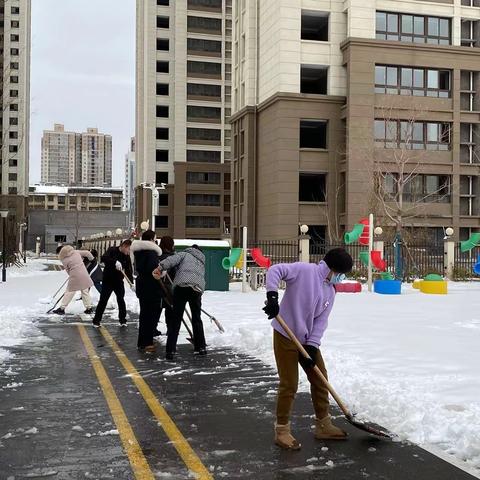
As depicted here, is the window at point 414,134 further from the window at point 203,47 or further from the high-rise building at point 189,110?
the window at point 203,47

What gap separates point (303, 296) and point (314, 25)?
45747 mm

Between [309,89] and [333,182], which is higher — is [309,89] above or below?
above

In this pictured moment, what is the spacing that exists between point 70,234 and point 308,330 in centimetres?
13233

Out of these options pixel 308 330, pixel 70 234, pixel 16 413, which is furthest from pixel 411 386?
pixel 70 234

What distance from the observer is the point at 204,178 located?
8656cm

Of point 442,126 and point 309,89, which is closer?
point 442,126

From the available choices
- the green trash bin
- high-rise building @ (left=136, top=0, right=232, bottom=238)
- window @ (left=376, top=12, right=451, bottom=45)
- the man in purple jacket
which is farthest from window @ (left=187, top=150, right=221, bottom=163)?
the man in purple jacket

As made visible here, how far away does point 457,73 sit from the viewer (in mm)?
45719

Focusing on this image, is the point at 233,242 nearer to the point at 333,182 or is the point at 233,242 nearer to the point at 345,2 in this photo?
the point at 333,182

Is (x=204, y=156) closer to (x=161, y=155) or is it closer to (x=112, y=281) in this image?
(x=161, y=155)

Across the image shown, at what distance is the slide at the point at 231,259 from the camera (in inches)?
932

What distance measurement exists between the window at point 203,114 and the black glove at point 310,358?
8318 centimetres

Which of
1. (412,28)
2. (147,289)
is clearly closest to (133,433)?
(147,289)

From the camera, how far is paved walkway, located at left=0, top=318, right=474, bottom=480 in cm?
489
